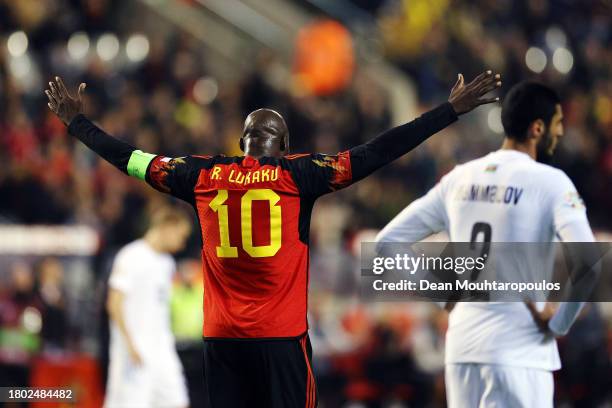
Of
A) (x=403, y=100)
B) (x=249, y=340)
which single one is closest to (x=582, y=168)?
(x=403, y=100)

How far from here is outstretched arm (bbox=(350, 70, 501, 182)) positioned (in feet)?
18.5

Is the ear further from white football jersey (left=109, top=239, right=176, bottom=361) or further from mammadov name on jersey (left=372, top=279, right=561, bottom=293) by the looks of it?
white football jersey (left=109, top=239, right=176, bottom=361)

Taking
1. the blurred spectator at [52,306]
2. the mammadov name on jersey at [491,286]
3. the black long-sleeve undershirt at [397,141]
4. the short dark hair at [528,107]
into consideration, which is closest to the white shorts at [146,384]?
the blurred spectator at [52,306]

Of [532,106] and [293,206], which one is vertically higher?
[532,106]

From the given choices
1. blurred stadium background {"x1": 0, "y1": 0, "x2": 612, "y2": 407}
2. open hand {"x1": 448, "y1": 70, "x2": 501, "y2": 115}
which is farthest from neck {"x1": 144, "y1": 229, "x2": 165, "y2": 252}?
open hand {"x1": 448, "y1": 70, "x2": 501, "y2": 115}

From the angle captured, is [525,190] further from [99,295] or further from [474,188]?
[99,295]

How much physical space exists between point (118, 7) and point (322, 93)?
11.7ft

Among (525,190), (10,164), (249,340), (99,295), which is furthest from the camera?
(10,164)

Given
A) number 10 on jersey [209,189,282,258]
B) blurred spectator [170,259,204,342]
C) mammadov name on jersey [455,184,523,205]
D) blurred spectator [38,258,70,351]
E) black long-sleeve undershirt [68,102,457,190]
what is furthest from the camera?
blurred spectator [38,258,70,351]

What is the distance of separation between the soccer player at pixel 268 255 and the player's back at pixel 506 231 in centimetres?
67

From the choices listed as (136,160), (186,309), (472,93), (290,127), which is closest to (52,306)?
(186,309)

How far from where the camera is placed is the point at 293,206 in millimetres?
5801

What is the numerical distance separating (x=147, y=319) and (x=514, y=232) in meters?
5.92

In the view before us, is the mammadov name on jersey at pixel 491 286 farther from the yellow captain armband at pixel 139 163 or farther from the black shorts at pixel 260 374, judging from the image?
the yellow captain armband at pixel 139 163
